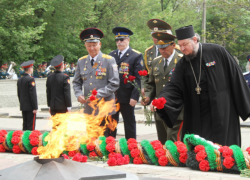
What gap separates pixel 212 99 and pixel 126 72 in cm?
239

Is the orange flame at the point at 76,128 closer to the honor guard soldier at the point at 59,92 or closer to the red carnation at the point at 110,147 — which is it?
the red carnation at the point at 110,147

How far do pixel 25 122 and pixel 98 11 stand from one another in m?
18.4

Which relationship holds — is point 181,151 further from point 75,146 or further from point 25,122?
point 25,122

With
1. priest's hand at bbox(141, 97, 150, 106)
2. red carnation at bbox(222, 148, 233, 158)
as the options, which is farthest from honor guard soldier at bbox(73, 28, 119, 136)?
red carnation at bbox(222, 148, 233, 158)

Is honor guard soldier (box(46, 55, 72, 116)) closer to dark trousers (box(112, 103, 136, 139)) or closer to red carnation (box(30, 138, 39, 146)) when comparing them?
dark trousers (box(112, 103, 136, 139))

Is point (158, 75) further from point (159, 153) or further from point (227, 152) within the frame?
point (227, 152)

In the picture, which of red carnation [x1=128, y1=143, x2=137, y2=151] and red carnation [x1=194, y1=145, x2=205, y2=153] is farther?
red carnation [x1=128, y1=143, x2=137, y2=151]

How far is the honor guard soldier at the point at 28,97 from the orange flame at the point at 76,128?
9.49 ft

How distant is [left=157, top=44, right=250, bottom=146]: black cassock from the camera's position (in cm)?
512

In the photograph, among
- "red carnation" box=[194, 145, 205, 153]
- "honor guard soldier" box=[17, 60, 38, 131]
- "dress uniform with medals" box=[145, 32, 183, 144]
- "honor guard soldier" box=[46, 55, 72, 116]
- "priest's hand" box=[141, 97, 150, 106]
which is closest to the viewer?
"red carnation" box=[194, 145, 205, 153]

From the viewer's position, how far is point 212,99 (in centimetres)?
513

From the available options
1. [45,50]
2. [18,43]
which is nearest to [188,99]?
[18,43]

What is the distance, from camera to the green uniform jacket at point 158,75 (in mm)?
6121

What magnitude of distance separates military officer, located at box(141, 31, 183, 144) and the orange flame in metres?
0.72
